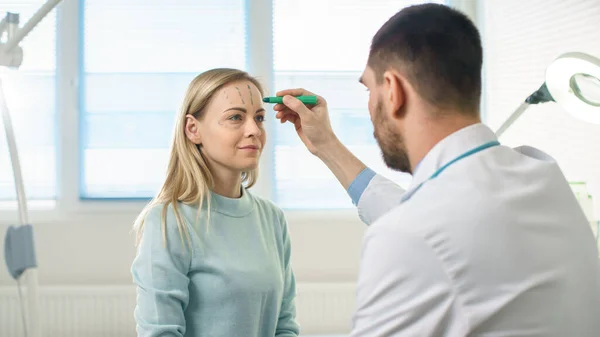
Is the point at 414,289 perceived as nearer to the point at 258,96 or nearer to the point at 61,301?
the point at 258,96

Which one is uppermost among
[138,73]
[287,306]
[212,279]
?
[138,73]

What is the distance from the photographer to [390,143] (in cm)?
100

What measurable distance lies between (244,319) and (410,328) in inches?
24.3

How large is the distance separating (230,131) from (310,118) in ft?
0.65

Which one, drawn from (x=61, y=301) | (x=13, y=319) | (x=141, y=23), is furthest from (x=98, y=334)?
(x=141, y=23)

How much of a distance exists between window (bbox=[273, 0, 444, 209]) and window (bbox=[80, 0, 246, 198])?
27 cm

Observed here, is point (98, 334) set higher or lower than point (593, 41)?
lower

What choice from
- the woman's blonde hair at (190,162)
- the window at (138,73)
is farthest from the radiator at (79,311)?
the woman's blonde hair at (190,162)

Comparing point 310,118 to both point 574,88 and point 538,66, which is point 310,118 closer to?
point 574,88

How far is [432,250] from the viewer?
0.73 m

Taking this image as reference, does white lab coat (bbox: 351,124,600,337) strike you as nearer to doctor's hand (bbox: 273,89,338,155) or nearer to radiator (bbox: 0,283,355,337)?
doctor's hand (bbox: 273,89,338,155)

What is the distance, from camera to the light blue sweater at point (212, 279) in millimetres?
1244

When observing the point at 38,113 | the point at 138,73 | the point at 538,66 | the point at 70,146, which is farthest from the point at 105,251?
the point at 538,66

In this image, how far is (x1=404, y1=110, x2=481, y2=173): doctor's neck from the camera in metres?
0.92
